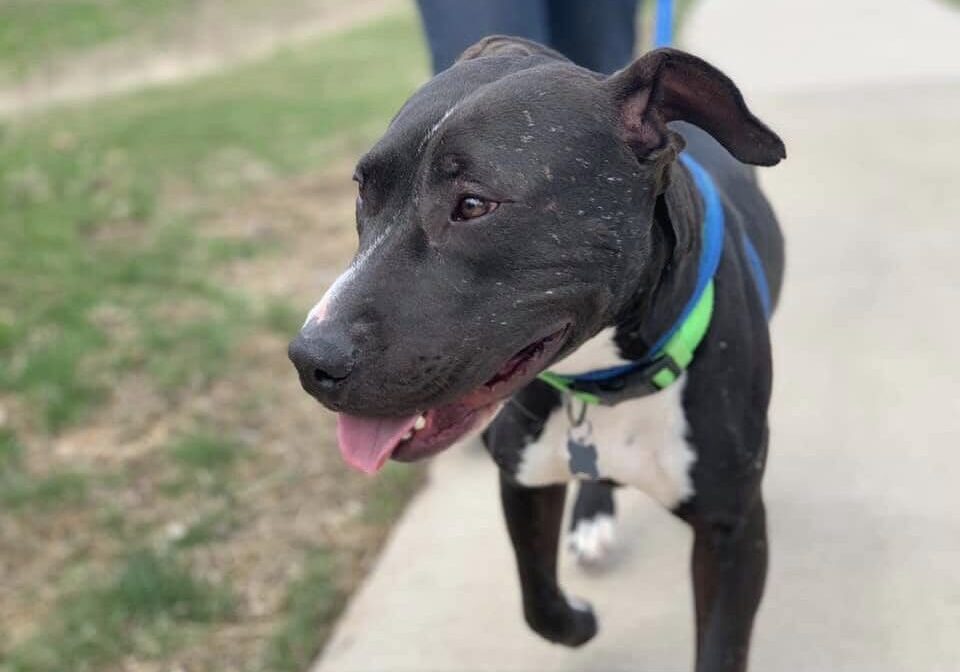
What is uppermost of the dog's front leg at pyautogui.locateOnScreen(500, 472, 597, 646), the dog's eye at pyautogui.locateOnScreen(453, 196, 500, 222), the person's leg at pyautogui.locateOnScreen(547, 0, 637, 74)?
the dog's eye at pyautogui.locateOnScreen(453, 196, 500, 222)

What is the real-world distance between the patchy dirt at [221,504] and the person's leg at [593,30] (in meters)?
1.59

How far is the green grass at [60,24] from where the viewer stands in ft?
49.0

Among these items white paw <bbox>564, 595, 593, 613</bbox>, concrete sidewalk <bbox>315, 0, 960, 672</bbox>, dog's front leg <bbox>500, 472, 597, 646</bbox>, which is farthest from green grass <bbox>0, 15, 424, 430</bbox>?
dog's front leg <bbox>500, 472, 597, 646</bbox>

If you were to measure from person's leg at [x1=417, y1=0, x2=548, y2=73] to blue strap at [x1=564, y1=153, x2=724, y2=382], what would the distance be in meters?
1.03

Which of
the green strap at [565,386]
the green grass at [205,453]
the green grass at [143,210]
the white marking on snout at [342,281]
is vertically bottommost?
the green grass at [143,210]

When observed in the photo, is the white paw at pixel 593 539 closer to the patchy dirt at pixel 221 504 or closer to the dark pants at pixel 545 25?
the patchy dirt at pixel 221 504

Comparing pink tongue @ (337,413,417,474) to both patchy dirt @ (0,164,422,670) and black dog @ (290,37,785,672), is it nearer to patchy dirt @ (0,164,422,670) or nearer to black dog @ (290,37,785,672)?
black dog @ (290,37,785,672)

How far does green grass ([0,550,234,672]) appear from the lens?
333 cm

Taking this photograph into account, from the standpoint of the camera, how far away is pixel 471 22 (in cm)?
337

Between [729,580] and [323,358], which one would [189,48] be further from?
[323,358]

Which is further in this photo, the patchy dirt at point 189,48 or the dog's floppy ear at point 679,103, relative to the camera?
the patchy dirt at point 189,48

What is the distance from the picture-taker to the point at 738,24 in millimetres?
12867

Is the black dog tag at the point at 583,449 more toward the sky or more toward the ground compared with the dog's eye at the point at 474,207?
more toward the ground

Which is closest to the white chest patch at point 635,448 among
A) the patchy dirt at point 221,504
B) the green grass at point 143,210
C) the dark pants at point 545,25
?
the patchy dirt at point 221,504
